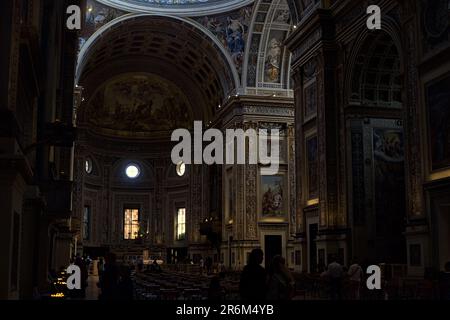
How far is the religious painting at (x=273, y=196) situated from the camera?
32406 mm

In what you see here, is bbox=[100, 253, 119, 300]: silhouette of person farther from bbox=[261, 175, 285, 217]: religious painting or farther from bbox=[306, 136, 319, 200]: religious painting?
bbox=[261, 175, 285, 217]: religious painting

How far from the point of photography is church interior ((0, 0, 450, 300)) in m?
12.2

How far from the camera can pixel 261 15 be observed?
33500 millimetres

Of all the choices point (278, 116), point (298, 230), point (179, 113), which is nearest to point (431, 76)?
point (298, 230)

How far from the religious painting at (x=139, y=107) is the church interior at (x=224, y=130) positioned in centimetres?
11

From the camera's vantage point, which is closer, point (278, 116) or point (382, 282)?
point (382, 282)

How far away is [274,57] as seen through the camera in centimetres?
3347

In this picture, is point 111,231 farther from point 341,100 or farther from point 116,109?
point 341,100

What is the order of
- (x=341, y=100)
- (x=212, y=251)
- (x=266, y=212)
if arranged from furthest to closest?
(x=212, y=251) < (x=266, y=212) < (x=341, y=100)

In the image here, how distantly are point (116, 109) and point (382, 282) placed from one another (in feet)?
109

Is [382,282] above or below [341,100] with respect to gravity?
below

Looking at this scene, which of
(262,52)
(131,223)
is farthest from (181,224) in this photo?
(262,52)

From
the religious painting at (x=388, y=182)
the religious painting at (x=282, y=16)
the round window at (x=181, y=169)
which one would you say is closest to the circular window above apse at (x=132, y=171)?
the round window at (x=181, y=169)

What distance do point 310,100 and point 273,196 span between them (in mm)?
11288
